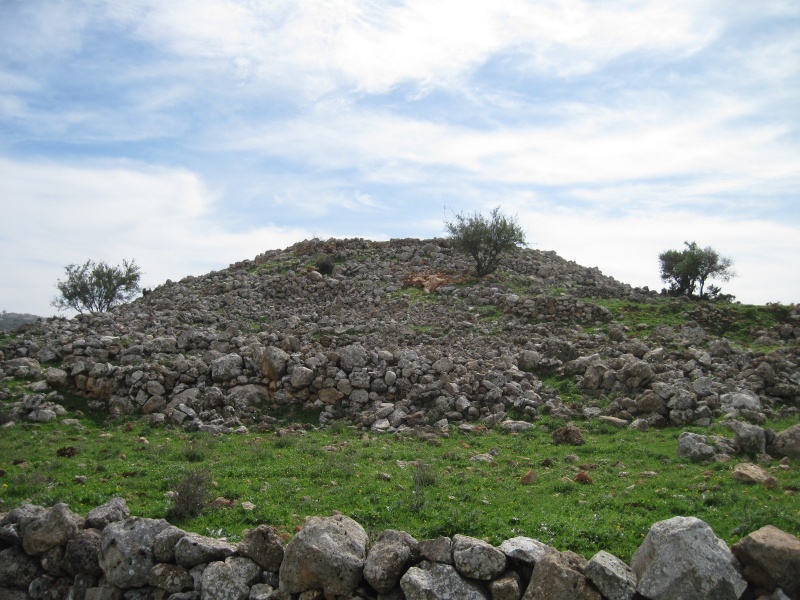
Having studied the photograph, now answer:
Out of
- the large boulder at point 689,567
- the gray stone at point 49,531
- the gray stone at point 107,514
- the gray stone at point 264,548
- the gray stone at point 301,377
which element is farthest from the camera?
the gray stone at point 301,377

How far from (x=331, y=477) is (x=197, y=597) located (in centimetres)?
350

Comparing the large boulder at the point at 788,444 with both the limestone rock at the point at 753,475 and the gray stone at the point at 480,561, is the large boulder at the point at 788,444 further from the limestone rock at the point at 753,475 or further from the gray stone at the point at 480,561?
the gray stone at the point at 480,561

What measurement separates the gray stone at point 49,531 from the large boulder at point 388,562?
4399 millimetres

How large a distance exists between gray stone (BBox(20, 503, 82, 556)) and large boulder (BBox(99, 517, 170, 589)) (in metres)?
0.67

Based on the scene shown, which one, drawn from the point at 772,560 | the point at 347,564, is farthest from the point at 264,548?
the point at 772,560

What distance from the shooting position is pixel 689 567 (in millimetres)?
6250

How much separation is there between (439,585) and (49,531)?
5559mm

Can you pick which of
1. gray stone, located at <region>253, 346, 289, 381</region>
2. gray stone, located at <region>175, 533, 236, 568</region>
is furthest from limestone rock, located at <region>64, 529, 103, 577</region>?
gray stone, located at <region>253, 346, 289, 381</region>

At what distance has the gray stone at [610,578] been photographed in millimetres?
6484

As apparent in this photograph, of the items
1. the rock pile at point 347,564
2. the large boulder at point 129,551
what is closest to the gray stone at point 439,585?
the rock pile at point 347,564

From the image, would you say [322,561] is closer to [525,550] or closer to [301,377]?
[525,550]

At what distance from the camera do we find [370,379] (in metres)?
17.0

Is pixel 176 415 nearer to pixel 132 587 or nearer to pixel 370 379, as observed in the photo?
pixel 370 379

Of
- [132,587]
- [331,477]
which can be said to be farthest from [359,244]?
[132,587]
